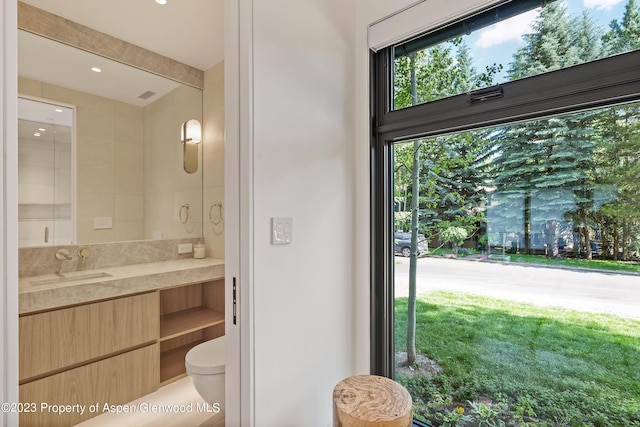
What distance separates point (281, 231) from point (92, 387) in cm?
167

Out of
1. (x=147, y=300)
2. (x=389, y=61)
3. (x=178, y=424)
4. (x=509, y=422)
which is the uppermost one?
(x=389, y=61)

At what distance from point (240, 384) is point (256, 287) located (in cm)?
40

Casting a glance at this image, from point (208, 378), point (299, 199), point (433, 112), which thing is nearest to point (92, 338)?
point (208, 378)

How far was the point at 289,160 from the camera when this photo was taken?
1295 mm

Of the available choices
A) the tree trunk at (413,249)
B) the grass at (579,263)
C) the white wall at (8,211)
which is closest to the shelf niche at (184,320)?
the white wall at (8,211)

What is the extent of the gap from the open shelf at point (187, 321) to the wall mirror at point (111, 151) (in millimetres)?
685

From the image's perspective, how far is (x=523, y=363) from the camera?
123 centimetres

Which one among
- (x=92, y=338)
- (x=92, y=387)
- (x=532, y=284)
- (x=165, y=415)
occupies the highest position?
(x=532, y=284)

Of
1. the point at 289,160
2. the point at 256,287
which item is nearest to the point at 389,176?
the point at 289,160

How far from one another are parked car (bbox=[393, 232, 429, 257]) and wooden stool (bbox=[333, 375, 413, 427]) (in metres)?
0.63

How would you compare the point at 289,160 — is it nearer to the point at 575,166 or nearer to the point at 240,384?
the point at 240,384

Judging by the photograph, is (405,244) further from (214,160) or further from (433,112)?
(214,160)

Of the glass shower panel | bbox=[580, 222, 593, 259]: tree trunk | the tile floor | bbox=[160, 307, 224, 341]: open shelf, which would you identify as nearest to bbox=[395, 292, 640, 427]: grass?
bbox=[580, 222, 593, 259]: tree trunk

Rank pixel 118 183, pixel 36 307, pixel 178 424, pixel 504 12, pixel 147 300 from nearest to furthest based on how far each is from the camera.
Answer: pixel 504 12 → pixel 36 307 → pixel 178 424 → pixel 147 300 → pixel 118 183
